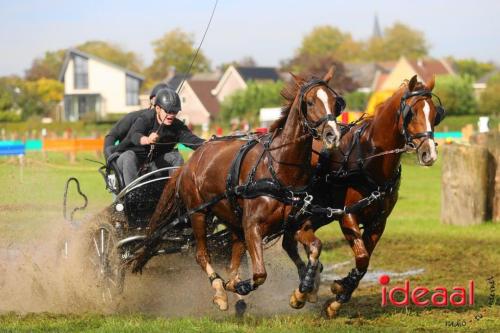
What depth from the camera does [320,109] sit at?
325 inches

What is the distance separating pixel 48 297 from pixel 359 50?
15876 cm

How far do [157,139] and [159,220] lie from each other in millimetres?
927

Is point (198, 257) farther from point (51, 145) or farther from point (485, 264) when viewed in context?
point (51, 145)

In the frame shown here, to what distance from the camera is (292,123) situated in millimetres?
8656

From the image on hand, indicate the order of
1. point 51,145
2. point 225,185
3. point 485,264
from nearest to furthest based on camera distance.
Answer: point 225,185, point 485,264, point 51,145

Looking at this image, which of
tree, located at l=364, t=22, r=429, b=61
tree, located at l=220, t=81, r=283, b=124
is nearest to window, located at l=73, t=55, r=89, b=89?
tree, located at l=220, t=81, r=283, b=124

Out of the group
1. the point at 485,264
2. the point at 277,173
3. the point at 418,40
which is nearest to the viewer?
the point at 277,173

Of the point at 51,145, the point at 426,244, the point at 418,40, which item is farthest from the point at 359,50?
the point at 426,244

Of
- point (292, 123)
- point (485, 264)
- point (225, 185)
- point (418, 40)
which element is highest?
point (418, 40)

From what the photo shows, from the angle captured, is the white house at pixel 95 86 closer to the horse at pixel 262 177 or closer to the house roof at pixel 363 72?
the house roof at pixel 363 72

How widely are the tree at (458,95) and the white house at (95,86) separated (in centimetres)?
3095

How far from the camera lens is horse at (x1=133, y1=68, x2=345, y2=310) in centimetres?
840

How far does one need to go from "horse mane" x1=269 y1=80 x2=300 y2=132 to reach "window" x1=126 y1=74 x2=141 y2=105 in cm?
7647

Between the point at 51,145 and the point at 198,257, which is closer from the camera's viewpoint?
the point at 198,257
